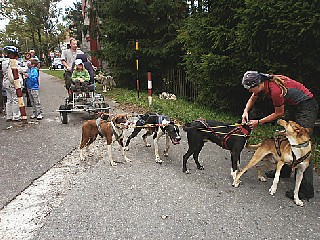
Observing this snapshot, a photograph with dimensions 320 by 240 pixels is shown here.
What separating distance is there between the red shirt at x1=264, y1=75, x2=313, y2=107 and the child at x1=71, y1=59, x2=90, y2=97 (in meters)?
5.73

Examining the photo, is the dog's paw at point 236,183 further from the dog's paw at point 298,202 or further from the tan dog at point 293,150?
the dog's paw at point 298,202

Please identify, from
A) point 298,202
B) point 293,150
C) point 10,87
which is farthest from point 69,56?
point 298,202

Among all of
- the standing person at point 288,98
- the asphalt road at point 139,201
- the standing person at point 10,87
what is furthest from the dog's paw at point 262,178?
the standing person at point 10,87

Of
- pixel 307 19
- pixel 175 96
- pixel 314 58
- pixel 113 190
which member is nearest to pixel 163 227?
pixel 113 190

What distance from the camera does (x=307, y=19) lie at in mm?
5312

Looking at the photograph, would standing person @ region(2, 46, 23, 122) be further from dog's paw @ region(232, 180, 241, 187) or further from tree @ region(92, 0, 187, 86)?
dog's paw @ region(232, 180, 241, 187)

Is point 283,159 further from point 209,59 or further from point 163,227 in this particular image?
point 209,59

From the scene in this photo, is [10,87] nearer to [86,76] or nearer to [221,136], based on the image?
[86,76]

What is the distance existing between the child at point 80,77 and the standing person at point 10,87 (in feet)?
5.29

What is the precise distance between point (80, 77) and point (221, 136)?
17.6ft

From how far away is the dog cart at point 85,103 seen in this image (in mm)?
7806

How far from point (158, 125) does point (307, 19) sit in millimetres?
3518

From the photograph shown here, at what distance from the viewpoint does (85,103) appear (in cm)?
831

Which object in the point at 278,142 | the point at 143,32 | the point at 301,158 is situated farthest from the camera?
the point at 143,32
